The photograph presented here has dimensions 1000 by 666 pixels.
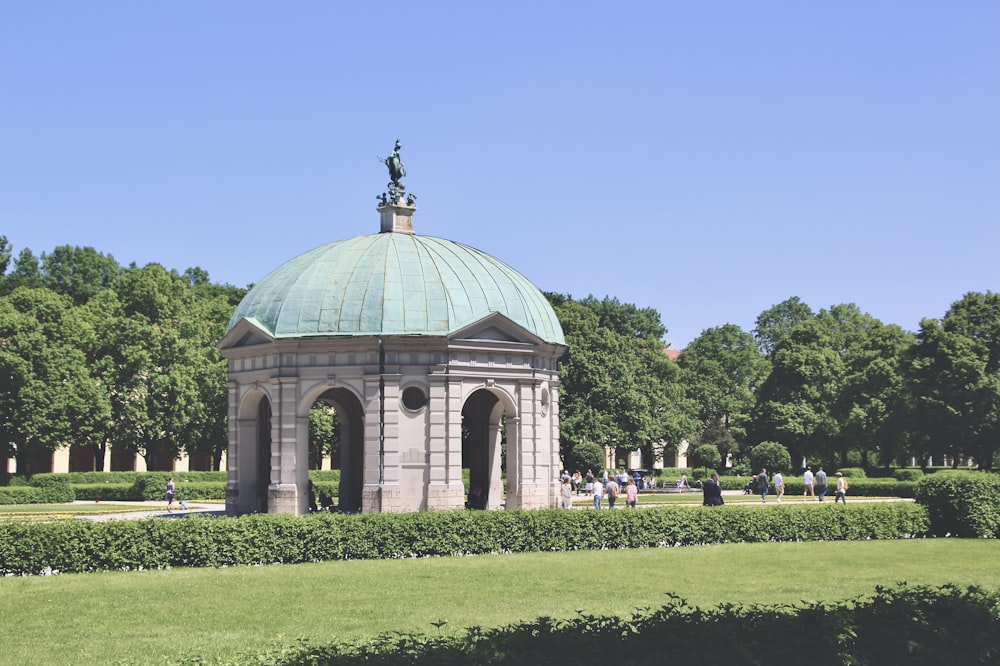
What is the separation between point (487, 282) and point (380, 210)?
5.86 meters

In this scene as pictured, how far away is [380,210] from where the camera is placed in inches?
1713

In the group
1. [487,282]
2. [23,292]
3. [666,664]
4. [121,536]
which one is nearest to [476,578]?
[121,536]

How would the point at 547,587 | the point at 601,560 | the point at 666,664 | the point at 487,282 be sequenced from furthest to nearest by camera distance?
the point at 487,282, the point at 601,560, the point at 547,587, the point at 666,664

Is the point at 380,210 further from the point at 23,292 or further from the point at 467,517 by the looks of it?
the point at 23,292

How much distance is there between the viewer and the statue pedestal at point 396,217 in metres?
43.1

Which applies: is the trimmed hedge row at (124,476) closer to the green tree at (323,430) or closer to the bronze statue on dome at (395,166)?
the green tree at (323,430)

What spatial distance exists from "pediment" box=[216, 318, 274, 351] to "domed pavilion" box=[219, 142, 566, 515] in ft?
0.18

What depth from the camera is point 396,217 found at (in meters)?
43.2

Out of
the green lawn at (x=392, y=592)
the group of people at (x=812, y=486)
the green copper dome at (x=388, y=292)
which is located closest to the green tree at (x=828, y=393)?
the group of people at (x=812, y=486)

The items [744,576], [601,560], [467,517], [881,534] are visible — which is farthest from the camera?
[881,534]

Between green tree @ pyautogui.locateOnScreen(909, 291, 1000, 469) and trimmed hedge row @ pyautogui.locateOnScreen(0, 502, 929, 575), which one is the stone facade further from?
green tree @ pyautogui.locateOnScreen(909, 291, 1000, 469)

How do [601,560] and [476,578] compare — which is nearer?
[476,578]

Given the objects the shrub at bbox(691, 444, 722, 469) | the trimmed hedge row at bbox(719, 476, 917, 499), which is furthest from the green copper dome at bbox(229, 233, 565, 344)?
the shrub at bbox(691, 444, 722, 469)

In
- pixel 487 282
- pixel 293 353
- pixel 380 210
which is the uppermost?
pixel 380 210
